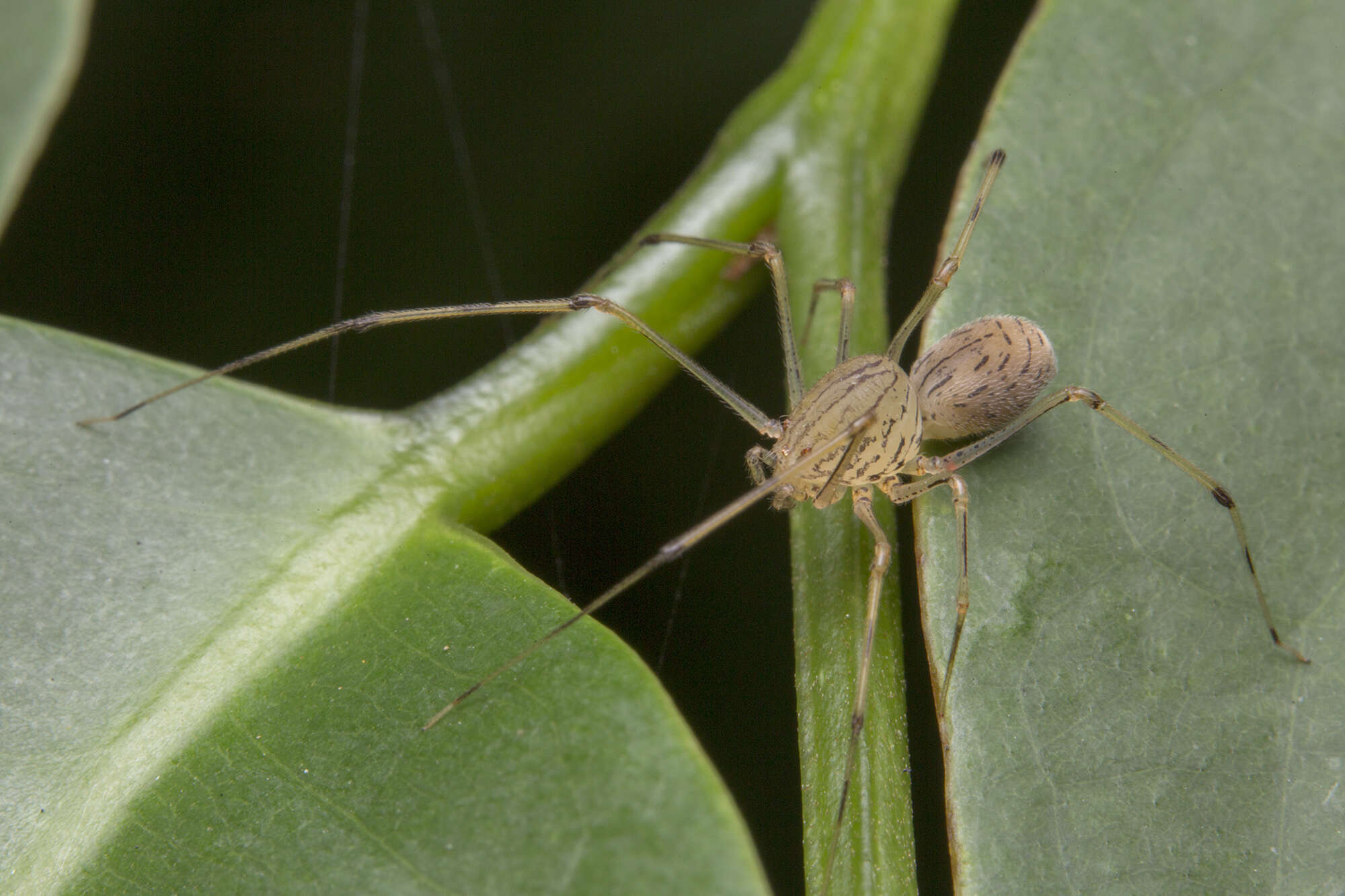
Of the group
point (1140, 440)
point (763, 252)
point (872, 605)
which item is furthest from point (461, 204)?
point (1140, 440)

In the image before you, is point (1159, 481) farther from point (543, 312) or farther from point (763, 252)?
point (543, 312)

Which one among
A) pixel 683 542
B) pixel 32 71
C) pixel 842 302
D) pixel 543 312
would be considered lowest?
pixel 683 542

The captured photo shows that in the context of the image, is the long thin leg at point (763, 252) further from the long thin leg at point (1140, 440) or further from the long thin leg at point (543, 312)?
the long thin leg at point (1140, 440)

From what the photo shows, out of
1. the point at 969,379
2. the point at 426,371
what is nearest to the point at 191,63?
the point at 426,371

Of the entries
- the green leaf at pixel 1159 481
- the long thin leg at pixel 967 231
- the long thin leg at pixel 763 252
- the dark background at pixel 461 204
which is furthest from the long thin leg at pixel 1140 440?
the dark background at pixel 461 204

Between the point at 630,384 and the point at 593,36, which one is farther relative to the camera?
the point at 593,36

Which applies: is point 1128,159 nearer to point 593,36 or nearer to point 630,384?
point 630,384
